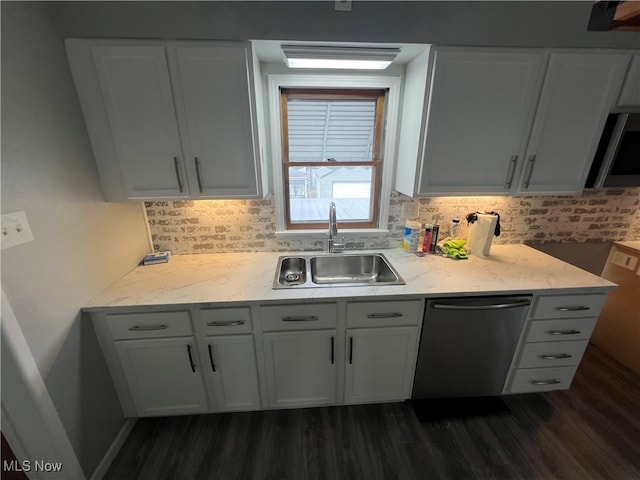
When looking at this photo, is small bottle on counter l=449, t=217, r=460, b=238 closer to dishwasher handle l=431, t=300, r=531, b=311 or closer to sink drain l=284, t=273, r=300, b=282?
dishwasher handle l=431, t=300, r=531, b=311

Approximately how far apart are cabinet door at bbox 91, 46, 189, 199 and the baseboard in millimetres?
1449

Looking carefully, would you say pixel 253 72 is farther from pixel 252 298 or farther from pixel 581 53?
pixel 581 53

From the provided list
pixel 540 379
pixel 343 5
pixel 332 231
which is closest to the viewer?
pixel 343 5

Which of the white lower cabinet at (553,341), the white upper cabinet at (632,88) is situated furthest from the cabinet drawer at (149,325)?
the white upper cabinet at (632,88)

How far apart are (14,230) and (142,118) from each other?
0.79 metres

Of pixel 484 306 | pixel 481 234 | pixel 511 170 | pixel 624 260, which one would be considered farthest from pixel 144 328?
pixel 624 260

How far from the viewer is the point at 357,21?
4.59 feet

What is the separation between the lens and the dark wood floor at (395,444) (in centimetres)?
148

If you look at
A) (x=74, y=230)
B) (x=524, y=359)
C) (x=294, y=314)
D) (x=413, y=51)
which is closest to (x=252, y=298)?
(x=294, y=314)

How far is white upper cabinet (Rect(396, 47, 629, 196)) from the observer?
4.87 ft

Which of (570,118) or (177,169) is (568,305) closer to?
(570,118)

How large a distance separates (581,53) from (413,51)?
93cm

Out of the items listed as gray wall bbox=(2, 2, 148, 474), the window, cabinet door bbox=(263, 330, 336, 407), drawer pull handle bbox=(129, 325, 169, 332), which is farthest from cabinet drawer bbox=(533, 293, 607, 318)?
gray wall bbox=(2, 2, 148, 474)

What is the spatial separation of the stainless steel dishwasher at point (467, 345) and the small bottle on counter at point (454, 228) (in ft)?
2.12
